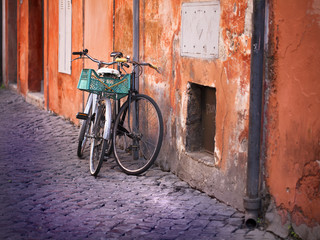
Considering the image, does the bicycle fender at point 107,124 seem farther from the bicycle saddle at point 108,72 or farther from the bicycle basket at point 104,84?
the bicycle saddle at point 108,72

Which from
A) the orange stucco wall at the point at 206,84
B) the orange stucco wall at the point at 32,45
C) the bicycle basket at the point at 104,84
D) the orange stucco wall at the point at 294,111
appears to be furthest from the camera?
the orange stucco wall at the point at 32,45

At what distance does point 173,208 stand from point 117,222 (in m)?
0.64

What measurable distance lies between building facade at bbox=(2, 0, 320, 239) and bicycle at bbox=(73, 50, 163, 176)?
0.23 m

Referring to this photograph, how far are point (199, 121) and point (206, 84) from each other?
24.5 inches

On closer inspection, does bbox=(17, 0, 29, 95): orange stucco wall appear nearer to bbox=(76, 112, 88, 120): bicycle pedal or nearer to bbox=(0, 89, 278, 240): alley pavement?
bbox=(0, 89, 278, 240): alley pavement

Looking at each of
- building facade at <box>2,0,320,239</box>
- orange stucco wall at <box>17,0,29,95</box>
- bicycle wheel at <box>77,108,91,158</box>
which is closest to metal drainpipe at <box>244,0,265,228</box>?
building facade at <box>2,0,320,239</box>

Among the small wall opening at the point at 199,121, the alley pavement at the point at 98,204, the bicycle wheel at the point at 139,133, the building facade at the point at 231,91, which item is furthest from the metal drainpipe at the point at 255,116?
the bicycle wheel at the point at 139,133

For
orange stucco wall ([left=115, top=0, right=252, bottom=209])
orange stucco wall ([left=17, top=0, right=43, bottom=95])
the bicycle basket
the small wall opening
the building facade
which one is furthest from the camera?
orange stucco wall ([left=17, top=0, right=43, bottom=95])

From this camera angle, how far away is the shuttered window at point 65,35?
11.2m

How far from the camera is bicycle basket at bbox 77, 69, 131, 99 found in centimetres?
671

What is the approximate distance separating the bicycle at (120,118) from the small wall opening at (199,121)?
356 mm

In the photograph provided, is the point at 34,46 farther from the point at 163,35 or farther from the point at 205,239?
the point at 205,239

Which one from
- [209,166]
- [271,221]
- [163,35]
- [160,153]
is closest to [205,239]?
[271,221]

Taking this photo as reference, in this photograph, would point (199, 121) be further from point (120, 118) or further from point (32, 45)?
point (32, 45)
